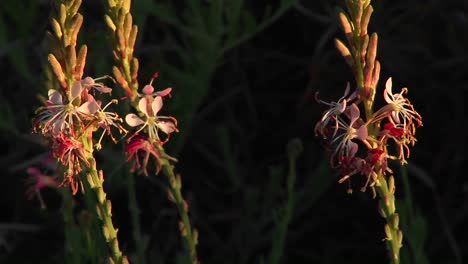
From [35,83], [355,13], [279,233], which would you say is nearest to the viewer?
[355,13]

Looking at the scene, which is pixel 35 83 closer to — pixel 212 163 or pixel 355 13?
pixel 212 163

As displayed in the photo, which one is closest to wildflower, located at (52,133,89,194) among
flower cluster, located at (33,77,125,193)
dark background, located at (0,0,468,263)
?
flower cluster, located at (33,77,125,193)

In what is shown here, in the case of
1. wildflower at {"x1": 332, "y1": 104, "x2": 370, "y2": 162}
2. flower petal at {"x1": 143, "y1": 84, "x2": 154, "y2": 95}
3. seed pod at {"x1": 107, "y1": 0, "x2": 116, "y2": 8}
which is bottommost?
wildflower at {"x1": 332, "y1": 104, "x2": 370, "y2": 162}

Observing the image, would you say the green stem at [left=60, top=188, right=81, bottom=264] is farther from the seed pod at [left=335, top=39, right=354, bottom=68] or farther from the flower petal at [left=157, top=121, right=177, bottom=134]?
the seed pod at [left=335, top=39, right=354, bottom=68]

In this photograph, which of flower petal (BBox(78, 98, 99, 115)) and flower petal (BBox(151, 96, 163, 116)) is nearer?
flower petal (BBox(78, 98, 99, 115))

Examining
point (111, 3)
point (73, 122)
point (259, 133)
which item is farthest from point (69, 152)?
point (259, 133)

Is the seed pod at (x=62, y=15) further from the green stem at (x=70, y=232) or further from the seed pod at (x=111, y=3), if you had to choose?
the green stem at (x=70, y=232)

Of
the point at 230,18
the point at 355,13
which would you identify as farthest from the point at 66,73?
the point at 230,18

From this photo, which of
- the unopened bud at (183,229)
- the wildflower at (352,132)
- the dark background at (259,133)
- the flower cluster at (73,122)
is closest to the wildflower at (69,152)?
the flower cluster at (73,122)
